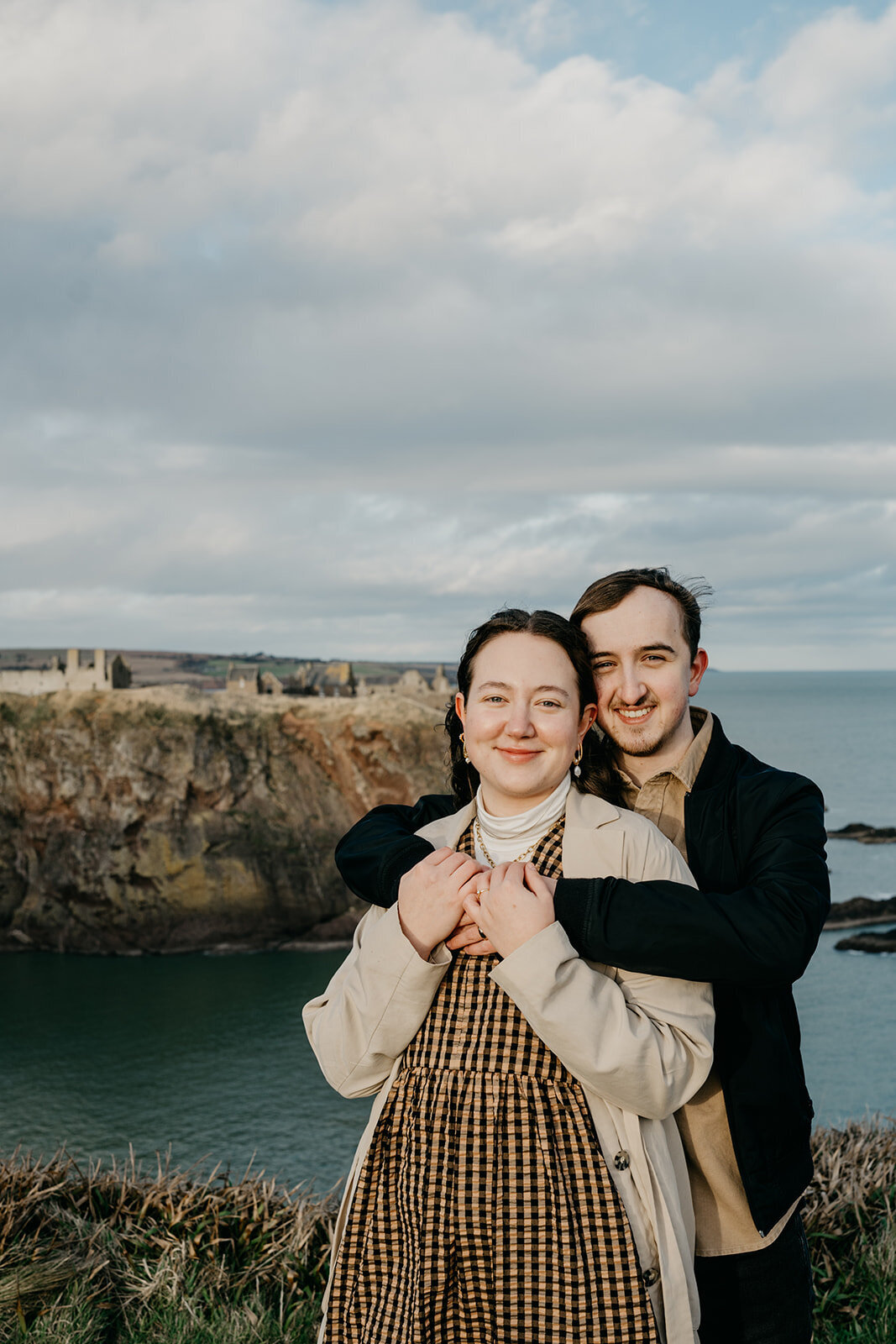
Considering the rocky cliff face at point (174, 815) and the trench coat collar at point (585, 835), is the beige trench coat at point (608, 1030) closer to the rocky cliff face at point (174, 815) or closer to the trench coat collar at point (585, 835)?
the trench coat collar at point (585, 835)

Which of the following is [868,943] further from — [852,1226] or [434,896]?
[434,896]

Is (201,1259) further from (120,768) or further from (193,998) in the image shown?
(120,768)

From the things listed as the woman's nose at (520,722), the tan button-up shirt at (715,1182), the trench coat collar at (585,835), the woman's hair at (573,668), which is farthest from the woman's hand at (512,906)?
the tan button-up shirt at (715,1182)

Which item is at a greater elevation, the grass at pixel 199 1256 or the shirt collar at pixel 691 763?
the shirt collar at pixel 691 763

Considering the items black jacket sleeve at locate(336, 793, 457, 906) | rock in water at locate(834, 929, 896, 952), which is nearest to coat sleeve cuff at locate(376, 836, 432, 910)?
black jacket sleeve at locate(336, 793, 457, 906)

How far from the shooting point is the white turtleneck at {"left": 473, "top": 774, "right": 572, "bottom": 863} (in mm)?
2984

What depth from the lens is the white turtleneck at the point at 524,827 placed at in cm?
298

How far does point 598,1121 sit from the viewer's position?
2674 mm

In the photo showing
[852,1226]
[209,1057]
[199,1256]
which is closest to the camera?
[199,1256]

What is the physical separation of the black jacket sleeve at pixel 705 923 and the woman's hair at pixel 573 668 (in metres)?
0.50

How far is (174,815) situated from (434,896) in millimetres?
41563

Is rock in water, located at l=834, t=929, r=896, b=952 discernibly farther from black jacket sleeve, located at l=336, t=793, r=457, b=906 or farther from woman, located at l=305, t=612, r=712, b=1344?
woman, located at l=305, t=612, r=712, b=1344

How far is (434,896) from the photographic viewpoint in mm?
2783

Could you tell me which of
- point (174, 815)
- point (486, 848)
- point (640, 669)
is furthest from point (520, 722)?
point (174, 815)
